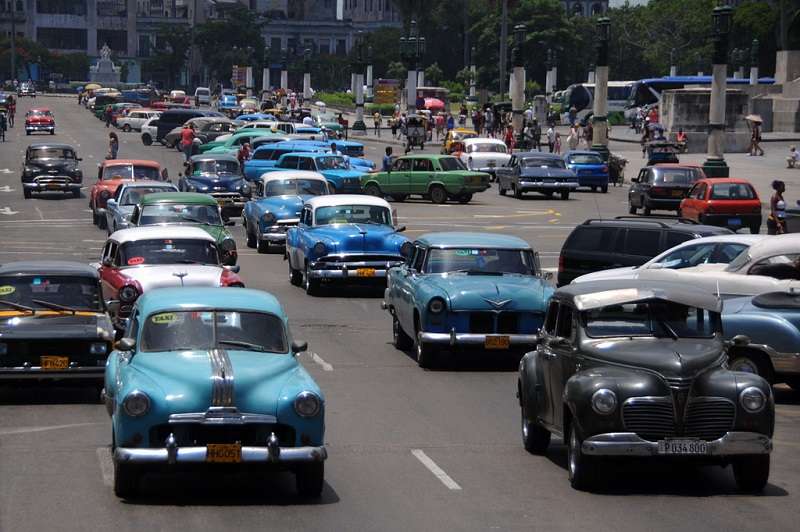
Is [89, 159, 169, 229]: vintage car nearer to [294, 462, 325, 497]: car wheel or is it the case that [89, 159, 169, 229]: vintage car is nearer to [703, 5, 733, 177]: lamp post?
[703, 5, 733, 177]: lamp post

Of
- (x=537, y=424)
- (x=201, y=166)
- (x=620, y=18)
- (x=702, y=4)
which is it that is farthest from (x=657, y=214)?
(x=620, y=18)

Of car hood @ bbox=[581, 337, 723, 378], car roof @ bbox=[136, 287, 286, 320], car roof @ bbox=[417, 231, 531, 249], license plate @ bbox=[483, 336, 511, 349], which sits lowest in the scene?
license plate @ bbox=[483, 336, 511, 349]

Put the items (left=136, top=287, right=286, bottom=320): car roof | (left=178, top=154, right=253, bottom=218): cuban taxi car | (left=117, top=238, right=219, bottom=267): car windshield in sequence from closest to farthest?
(left=136, top=287, right=286, bottom=320): car roof, (left=117, top=238, right=219, bottom=267): car windshield, (left=178, top=154, right=253, bottom=218): cuban taxi car

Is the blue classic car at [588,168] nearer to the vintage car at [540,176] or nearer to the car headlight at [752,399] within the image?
the vintage car at [540,176]

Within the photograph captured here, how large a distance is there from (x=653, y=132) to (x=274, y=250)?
4062 centimetres

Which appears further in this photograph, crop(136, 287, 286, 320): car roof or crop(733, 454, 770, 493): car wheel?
crop(136, 287, 286, 320): car roof

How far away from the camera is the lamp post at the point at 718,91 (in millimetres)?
49594

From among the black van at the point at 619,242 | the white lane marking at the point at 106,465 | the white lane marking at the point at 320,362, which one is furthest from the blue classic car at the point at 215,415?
the black van at the point at 619,242

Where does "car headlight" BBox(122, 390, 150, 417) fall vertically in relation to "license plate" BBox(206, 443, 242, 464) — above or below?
above

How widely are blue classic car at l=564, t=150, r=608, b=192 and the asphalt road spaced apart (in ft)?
113

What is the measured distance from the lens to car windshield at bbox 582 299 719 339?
12344 mm

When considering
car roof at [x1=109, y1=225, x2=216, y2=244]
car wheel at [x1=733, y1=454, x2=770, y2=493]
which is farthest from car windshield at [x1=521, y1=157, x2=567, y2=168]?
car wheel at [x1=733, y1=454, x2=770, y2=493]

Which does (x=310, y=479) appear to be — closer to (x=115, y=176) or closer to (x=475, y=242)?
(x=475, y=242)

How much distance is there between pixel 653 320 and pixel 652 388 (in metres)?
0.93
